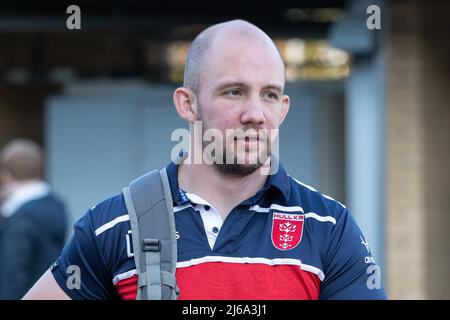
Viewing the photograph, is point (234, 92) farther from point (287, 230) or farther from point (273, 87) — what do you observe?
point (287, 230)

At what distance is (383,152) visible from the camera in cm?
820

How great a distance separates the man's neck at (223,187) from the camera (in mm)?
3186

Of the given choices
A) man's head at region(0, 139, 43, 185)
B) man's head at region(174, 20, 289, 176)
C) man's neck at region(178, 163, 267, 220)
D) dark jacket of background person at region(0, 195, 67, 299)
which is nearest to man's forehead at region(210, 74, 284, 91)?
man's head at region(174, 20, 289, 176)

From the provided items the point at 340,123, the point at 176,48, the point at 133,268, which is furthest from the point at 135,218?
the point at 176,48

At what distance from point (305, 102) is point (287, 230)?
261 inches

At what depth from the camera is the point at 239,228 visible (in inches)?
123

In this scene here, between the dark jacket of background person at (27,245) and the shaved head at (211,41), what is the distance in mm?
3331

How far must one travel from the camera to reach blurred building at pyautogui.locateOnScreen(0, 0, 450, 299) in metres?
8.09

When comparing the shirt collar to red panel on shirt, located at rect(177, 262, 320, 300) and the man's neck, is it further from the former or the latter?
red panel on shirt, located at rect(177, 262, 320, 300)

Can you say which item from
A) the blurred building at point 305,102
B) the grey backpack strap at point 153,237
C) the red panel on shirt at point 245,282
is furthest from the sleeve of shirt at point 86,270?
the blurred building at point 305,102

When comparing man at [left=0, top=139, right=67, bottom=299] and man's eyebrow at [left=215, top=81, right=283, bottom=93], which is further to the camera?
man at [left=0, top=139, right=67, bottom=299]

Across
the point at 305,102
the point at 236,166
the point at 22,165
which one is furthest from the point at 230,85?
the point at 305,102

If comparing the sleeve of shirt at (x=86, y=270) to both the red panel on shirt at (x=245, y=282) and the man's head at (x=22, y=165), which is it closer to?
the red panel on shirt at (x=245, y=282)

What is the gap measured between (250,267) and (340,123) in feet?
22.8
